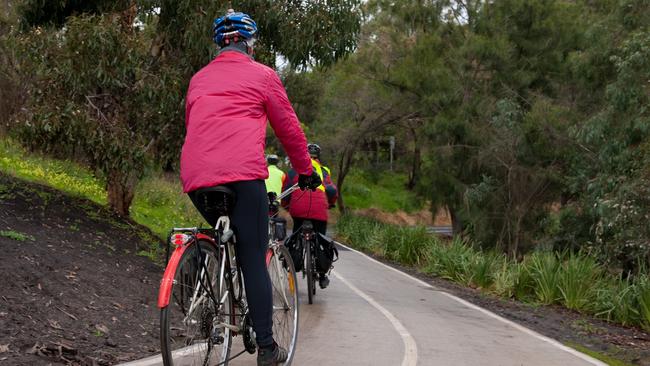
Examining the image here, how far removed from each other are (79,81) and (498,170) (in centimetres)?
2072

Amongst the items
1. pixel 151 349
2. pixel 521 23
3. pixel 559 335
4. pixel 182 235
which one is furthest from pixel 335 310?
pixel 521 23

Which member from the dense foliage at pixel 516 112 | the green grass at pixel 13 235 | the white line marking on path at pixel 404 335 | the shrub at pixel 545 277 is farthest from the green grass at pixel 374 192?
the green grass at pixel 13 235

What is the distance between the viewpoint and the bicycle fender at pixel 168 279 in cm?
383

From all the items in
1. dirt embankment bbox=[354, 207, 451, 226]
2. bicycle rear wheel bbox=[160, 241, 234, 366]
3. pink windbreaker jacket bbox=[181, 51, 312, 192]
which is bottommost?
dirt embankment bbox=[354, 207, 451, 226]

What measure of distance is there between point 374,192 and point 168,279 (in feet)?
176

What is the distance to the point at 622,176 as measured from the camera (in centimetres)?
1722

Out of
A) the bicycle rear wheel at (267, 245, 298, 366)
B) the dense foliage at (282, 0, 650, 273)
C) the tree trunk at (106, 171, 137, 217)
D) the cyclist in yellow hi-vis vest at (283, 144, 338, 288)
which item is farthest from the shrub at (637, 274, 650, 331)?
the tree trunk at (106, 171, 137, 217)

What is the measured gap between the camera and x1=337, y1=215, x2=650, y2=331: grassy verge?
36.4ft

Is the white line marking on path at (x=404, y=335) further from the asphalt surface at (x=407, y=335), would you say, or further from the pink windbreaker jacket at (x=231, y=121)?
the pink windbreaker jacket at (x=231, y=121)

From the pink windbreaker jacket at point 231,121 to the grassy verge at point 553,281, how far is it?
818 cm

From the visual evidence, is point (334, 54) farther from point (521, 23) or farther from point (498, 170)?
point (521, 23)

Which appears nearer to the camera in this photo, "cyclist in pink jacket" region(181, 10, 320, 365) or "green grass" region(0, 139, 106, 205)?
"cyclist in pink jacket" region(181, 10, 320, 365)

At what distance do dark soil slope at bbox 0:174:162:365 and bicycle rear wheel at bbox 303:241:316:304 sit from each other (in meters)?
1.84

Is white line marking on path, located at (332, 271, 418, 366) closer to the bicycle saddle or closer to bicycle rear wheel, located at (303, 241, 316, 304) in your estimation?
bicycle rear wheel, located at (303, 241, 316, 304)
